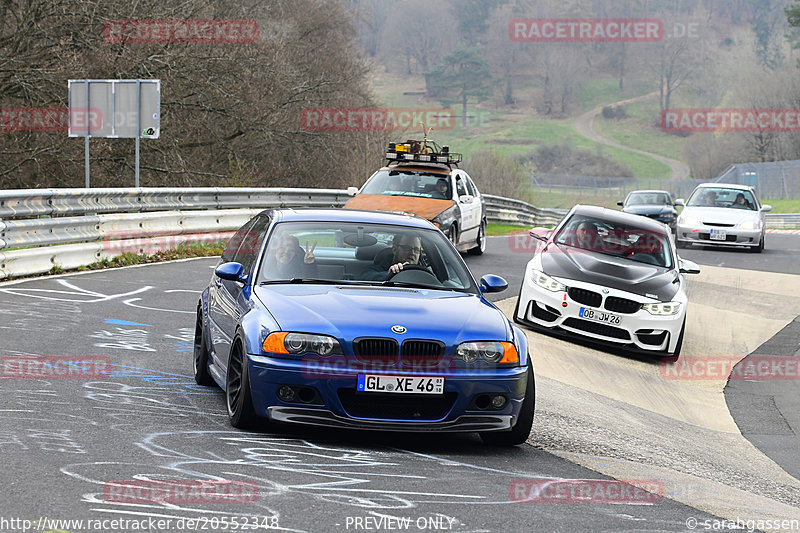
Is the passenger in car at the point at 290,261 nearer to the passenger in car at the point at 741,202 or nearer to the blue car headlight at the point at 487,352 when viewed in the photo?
the blue car headlight at the point at 487,352

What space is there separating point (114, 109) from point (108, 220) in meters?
4.84

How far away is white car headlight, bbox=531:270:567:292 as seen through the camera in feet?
43.6

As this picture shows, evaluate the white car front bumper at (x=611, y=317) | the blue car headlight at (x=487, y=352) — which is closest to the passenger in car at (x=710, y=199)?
the white car front bumper at (x=611, y=317)

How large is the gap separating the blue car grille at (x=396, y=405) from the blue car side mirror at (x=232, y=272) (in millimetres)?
1585

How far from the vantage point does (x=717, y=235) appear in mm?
26766

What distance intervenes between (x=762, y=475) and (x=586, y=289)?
18.1 ft

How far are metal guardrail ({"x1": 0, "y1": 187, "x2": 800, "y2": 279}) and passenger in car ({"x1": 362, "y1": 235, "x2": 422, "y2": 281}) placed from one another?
7.54m

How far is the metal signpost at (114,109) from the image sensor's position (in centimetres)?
2091

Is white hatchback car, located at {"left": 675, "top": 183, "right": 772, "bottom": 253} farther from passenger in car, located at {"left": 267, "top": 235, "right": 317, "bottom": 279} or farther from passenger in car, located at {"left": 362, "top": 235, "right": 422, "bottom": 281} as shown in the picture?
passenger in car, located at {"left": 267, "top": 235, "right": 317, "bottom": 279}

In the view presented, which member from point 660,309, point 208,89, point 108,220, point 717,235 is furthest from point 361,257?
point 208,89

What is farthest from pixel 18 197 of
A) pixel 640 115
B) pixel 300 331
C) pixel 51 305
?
pixel 640 115

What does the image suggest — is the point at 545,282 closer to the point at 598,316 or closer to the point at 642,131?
the point at 598,316

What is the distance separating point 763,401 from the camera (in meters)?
11.5

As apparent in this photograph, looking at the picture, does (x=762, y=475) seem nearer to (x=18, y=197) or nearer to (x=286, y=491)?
(x=286, y=491)
